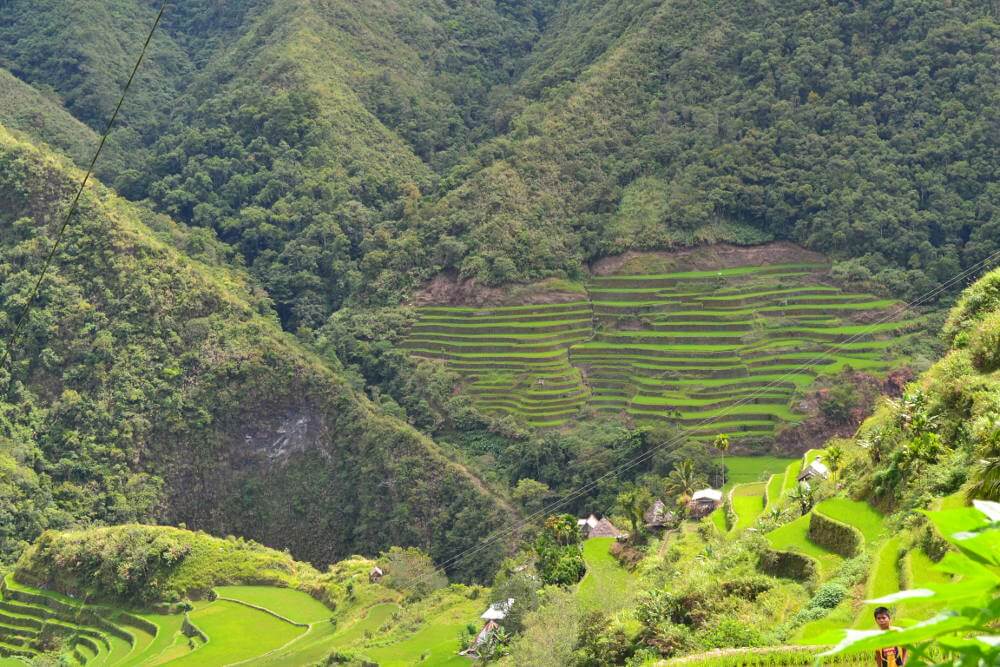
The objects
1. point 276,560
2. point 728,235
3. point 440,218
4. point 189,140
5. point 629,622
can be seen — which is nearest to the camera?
point 629,622

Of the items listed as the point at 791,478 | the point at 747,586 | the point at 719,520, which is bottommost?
the point at 719,520

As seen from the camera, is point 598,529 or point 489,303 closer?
point 598,529

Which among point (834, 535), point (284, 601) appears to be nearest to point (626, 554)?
point (834, 535)

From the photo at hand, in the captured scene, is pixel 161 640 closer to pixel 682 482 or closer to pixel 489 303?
pixel 682 482

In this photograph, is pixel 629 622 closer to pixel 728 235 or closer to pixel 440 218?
pixel 728 235

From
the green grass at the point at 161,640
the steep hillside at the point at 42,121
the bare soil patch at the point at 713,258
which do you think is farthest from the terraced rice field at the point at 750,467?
the steep hillside at the point at 42,121

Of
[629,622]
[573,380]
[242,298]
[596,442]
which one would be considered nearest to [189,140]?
[242,298]

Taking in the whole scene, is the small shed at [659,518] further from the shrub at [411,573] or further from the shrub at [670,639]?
the shrub at [670,639]

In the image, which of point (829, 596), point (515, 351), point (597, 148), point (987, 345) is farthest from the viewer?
point (597, 148)
